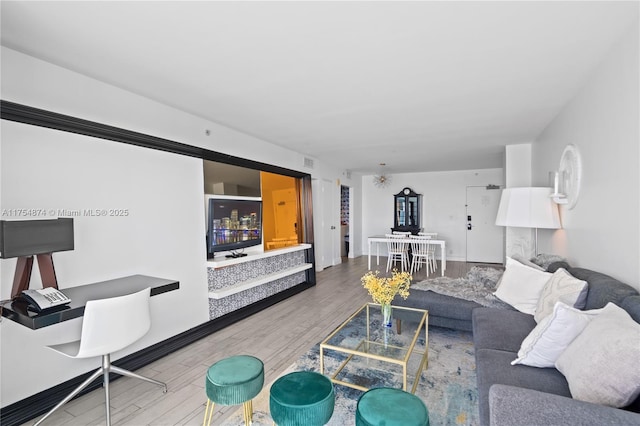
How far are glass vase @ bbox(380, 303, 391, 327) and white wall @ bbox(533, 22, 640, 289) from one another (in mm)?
1629

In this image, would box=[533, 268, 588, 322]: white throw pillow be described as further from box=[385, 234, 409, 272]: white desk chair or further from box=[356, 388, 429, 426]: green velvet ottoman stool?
box=[385, 234, 409, 272]: white desk chair

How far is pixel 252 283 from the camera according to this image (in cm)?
419

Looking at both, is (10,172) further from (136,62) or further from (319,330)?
(319,330)

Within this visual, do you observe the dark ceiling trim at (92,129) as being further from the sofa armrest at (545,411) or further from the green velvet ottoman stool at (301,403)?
the sofa armrest at (545,411)

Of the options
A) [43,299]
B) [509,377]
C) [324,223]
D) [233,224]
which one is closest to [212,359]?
[43,299]

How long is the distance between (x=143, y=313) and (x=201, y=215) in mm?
1579

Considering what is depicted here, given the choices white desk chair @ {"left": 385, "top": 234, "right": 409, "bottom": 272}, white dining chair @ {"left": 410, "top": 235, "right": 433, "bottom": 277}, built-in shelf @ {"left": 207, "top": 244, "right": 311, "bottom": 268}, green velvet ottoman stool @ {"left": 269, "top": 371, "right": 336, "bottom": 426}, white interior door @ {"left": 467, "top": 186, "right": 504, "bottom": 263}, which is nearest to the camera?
green velvet ottoman stool @ {"left": 269, "top": 371, "right": 336, "bottom": 426}

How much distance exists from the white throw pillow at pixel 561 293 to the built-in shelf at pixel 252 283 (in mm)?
3158

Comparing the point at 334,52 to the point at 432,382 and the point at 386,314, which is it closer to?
the point at 386,314

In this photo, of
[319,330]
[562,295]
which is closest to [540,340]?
[562,295]

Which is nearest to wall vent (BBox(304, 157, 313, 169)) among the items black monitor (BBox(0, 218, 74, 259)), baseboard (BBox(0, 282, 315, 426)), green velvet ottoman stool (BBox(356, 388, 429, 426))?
baseboard (BBox(0, 282, 315, 426))

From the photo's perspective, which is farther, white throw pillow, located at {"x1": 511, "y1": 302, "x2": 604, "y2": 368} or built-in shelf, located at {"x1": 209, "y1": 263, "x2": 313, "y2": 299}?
built-in shelf, located at {"x1": 209, "y1": 263, "x2": 313, "y2": 299}

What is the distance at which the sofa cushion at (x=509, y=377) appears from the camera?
1.51 metres

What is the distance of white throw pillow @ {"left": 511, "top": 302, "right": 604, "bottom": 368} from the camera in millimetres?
1613
